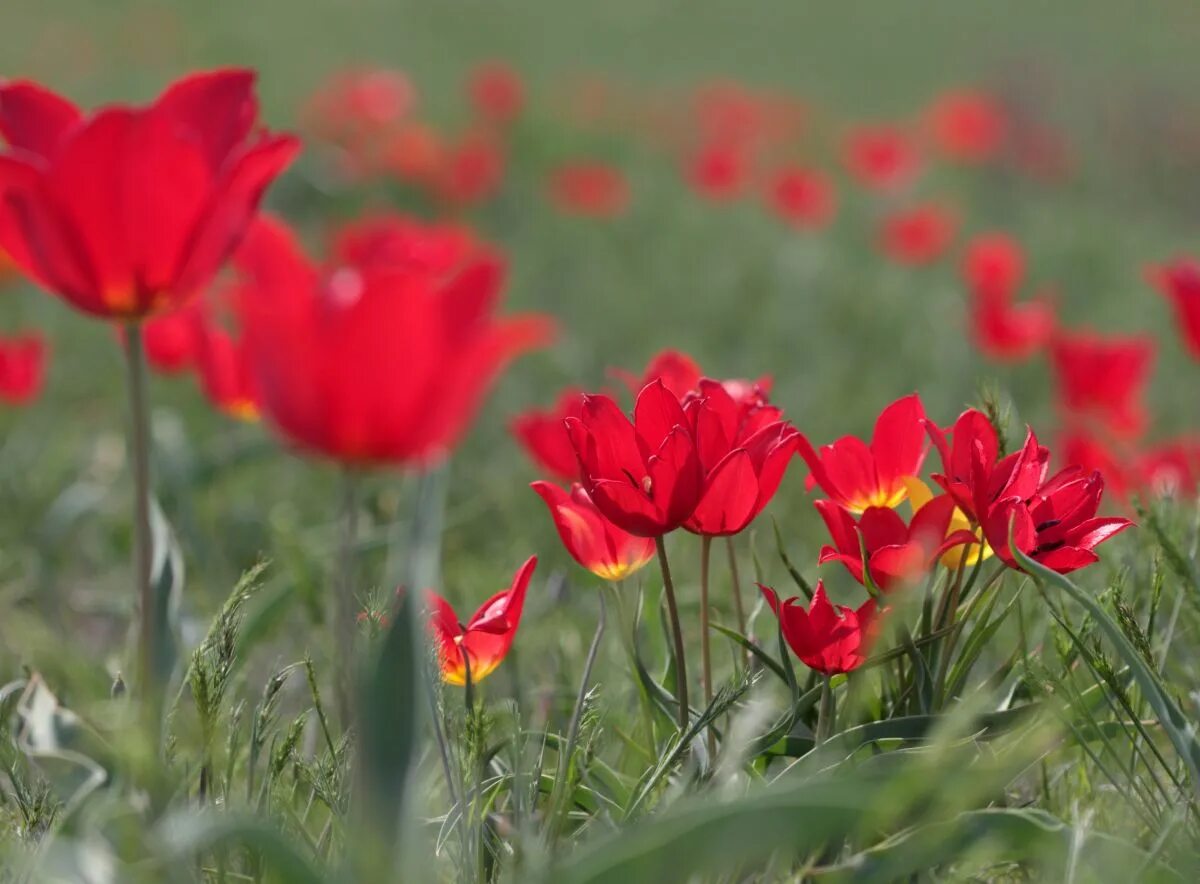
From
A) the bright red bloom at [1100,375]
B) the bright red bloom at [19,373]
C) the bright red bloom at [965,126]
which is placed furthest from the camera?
the bright red bloom at [965,126]

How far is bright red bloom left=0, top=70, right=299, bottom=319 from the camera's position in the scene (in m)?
0.70

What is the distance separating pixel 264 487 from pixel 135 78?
413 cm

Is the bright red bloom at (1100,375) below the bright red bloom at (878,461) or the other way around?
below

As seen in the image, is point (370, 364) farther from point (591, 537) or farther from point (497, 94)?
point (497, 94)

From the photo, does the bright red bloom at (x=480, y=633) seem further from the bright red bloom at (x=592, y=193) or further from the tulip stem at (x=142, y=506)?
the bright red bloom at (x=592, y=193)

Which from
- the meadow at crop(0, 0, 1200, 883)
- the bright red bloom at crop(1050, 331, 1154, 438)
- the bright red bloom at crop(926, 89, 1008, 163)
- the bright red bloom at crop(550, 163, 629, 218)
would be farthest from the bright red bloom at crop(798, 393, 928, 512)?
the bright red bloom at crop(926, 89, 1008, 163)

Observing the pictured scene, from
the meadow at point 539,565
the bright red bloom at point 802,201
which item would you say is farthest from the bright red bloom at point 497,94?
the bright red bloom at point 802,201

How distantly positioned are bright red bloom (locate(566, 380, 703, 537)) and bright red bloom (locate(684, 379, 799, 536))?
12mm

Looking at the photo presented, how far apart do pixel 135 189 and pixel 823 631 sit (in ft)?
1.53

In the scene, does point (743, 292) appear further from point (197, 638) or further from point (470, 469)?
point (197, 638)

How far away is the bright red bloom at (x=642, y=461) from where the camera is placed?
0.81m

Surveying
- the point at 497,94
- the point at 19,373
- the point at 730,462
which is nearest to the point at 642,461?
the point at 730,462

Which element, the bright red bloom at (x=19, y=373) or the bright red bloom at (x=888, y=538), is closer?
the bright red bloom at (x=888, y=538)

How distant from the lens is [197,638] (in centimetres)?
129
